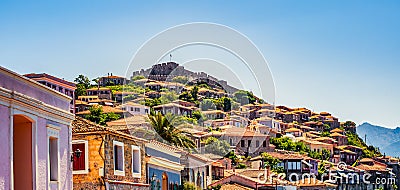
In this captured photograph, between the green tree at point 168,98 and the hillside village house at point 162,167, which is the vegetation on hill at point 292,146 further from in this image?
the hillside village house at point 162,167

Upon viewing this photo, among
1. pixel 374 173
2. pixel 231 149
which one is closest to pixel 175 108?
pixel 231 149

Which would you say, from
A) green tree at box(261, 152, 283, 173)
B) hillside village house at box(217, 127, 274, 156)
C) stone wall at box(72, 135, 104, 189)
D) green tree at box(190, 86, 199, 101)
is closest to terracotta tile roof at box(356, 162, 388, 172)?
hillside village house at box(217, 127, 274, 156)

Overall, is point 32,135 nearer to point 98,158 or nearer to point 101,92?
point 98,158

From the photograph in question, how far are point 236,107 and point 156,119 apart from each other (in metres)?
93.6

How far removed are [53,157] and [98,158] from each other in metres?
5.44

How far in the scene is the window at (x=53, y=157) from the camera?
904 inches

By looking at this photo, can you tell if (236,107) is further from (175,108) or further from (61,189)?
(61,189)

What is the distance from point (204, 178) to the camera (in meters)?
53.9

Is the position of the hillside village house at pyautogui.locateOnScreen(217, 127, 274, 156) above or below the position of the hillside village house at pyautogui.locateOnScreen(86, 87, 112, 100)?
below

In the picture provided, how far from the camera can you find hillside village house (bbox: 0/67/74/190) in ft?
62.8

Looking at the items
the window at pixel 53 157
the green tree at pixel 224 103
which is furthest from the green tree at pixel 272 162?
the window at pixel 53 157

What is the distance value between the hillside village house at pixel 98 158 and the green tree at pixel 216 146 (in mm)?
58889

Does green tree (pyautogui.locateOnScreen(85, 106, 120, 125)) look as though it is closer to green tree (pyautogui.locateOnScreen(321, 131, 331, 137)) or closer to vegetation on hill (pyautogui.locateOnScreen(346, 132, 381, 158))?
vegetation on hill (pyautogui.locateOnScreen(346, 132, 381, 158))

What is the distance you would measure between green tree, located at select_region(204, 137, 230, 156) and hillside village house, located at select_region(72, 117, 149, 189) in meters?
58.9
